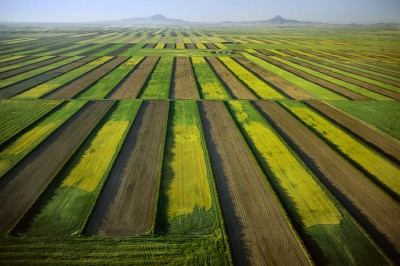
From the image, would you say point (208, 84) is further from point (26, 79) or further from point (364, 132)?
point (26, 79)

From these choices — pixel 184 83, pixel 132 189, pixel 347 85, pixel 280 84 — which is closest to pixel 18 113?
pixel 132 189

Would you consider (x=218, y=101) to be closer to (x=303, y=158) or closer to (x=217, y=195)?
(x=303, y=158)

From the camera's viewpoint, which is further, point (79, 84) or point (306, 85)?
point (306, 85)

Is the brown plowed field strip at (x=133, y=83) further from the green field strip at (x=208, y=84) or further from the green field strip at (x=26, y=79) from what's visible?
the green field strip at (x=26, y=79)

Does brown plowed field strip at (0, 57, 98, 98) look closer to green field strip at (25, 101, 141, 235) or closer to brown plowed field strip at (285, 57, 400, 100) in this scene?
green field strip at (25, 101, 141, 235)

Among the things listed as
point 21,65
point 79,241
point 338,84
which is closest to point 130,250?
point 79,241

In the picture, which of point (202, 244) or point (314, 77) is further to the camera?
point (314, 77)

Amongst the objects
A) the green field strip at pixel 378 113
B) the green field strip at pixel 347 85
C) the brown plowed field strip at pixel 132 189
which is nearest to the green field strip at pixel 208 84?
the brown plowed field strip at pixel 132 189
